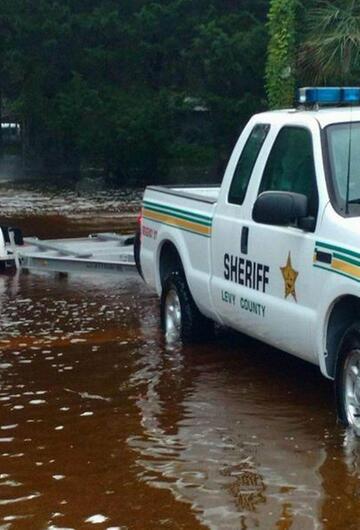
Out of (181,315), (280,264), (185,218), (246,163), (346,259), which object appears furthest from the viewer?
→ (181,315)

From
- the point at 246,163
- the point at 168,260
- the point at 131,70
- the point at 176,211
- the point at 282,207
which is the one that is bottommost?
the point at 168,260

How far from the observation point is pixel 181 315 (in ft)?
32.5

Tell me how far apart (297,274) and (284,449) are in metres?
1.15

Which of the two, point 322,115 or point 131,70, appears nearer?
point 322,115

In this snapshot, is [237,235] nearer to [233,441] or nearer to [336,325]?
[336,325]

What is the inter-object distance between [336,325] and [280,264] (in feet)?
2.28

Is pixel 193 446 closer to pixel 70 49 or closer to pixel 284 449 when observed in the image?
pixel 284 449

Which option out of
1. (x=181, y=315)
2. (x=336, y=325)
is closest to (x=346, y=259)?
(x=336, y=325)

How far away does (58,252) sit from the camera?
53.1 ft

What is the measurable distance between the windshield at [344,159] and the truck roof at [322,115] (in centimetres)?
5

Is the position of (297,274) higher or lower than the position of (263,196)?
lower

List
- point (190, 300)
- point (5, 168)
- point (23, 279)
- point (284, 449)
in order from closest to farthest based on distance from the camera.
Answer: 1. point (284, 449)
2. point (190, 300)
3. point (23, 279)
4. point (5, 168)

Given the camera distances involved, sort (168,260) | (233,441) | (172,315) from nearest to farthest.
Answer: (233,441) → (172,315) → (168,260)

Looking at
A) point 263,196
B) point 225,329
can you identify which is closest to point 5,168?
point 225,329
